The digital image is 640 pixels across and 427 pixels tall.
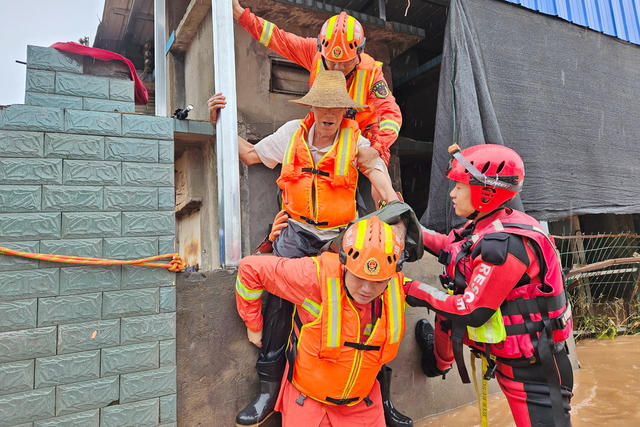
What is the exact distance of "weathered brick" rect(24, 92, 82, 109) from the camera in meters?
2.38

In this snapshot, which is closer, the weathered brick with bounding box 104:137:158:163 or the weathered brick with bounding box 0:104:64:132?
the weathered brick with bounding box 0:104:64:132

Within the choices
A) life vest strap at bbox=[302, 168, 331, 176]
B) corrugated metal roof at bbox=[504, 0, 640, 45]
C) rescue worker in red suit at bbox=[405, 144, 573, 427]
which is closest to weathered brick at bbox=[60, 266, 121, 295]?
life vest strap at bbox=[302, 168, 331, 176]

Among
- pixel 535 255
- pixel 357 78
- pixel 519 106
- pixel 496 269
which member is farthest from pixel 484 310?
pixel 519 106

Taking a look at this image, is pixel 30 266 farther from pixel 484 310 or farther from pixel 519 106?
pixel 519 106

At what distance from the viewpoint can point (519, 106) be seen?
14.9 ft

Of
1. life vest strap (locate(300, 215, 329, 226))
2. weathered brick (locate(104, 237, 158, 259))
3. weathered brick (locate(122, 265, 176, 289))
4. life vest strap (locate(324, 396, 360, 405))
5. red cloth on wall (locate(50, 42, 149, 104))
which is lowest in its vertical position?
life vest strap (locate(324, 396, 360, 405))

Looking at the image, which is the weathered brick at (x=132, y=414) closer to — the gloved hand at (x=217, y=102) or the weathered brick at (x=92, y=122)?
the weathered brick at (x=92, y=122)

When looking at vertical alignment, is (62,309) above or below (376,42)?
below

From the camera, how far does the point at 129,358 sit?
8.09 feet

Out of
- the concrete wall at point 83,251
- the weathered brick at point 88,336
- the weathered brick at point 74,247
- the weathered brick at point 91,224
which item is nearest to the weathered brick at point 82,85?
the concrete wall at point 83,251

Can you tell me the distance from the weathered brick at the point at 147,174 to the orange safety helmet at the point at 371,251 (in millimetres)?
1189

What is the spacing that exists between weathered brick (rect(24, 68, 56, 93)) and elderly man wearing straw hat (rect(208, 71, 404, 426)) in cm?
105

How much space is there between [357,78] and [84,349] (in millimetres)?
2789

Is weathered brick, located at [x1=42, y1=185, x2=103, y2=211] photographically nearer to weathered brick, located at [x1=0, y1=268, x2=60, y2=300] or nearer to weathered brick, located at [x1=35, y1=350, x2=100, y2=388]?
weathered brick, located at [x1=0, y1=268, x2=60, y2=300]
